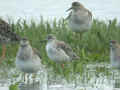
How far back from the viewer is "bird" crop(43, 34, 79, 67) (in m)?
9.44

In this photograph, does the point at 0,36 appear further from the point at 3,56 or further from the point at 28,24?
the point at 28,24

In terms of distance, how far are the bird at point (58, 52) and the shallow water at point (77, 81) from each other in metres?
0.44

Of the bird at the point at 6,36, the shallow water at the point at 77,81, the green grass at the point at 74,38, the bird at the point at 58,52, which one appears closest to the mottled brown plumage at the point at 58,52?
the bird at the point at 58,52

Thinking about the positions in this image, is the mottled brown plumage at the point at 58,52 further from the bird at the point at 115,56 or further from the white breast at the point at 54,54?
the bird at the point at 115,56

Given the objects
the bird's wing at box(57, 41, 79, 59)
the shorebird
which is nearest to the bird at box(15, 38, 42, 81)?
the bird's wing at box(57, 41, 79, 59)

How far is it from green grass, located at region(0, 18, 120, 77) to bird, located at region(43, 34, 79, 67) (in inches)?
7.0

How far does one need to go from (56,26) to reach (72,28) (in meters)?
1.46

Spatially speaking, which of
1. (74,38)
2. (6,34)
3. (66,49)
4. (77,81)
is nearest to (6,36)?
(6,34)

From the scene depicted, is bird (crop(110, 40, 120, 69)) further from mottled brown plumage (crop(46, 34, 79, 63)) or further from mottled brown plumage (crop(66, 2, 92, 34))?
mottled brown plumage (crop(66, 2, 92, 34))

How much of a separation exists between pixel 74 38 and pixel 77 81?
369 centimetres

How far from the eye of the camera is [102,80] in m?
8.23

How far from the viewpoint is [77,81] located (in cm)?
809

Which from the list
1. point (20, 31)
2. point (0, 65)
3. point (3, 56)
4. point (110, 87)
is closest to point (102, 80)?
point (110, 87)

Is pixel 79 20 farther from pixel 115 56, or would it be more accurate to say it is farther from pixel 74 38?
pixel 115 56
